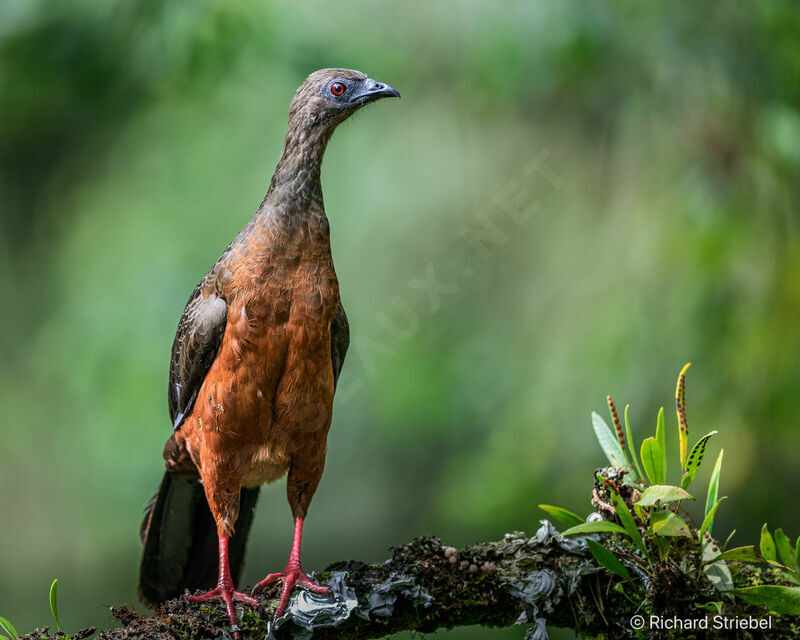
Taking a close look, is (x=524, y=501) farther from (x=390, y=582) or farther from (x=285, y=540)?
(x=390, y=582)

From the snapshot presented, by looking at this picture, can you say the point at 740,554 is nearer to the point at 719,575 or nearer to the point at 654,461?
the point at 719,575

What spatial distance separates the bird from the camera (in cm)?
213

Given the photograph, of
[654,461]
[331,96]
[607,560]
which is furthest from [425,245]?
[607,560]

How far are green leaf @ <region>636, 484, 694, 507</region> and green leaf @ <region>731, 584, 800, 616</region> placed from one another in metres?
0.31

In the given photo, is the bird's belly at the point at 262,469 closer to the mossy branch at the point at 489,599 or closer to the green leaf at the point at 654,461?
the mossy branch at the point at 489,599

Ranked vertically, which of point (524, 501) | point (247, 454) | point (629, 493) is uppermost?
point (247, 454)

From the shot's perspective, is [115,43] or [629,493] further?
[115,43]

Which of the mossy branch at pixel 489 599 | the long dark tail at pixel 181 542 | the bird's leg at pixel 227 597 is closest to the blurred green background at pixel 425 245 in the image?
the long dark tail at pixel 181 542

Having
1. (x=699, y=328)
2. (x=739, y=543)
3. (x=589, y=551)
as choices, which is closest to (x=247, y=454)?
(x=589, y=551)

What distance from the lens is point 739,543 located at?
333 centimetres

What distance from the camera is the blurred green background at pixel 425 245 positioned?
3328mm

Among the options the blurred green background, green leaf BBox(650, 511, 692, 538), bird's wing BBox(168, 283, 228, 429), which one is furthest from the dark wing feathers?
the blurred green background

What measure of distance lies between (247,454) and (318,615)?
561 mm

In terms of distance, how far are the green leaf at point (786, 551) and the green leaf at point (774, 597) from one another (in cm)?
9
